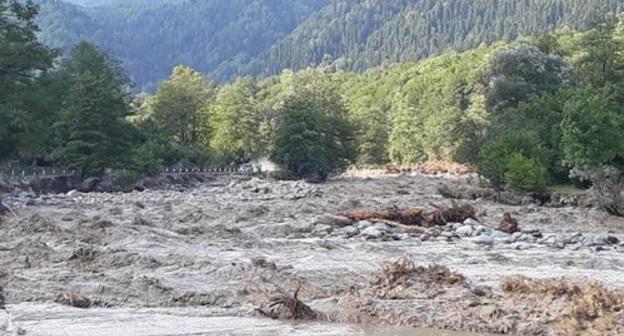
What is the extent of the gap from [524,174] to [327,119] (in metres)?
34.8

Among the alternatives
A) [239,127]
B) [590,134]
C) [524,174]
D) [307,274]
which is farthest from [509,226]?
[239,127]

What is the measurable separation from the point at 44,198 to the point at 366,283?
30.3 meters

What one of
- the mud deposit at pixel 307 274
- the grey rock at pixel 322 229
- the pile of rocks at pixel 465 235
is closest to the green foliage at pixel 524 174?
the mud deposit at pixel 307 274

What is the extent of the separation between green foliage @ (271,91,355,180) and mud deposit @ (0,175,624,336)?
35.3 meters

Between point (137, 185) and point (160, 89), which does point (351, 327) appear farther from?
point (160, 89)

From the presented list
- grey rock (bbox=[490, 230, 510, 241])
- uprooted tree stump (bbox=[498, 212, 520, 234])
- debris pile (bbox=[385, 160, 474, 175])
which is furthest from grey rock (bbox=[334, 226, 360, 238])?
debris pile (bbox=[385, 160, 474, 175])

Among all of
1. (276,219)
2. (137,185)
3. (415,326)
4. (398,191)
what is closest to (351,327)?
(415,326)

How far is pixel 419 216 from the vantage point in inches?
1212

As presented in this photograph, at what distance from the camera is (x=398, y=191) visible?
51.3 metres

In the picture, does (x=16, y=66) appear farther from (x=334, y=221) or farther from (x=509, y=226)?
(x=509, y=226)

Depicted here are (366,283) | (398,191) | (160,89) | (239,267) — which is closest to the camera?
(366,283)

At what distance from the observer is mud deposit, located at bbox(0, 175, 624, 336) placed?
43.4 feet

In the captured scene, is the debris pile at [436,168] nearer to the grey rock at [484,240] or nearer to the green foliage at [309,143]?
the green foliage at [309,143]

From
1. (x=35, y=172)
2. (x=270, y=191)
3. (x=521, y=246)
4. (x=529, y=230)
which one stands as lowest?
(x=521, y=246)
